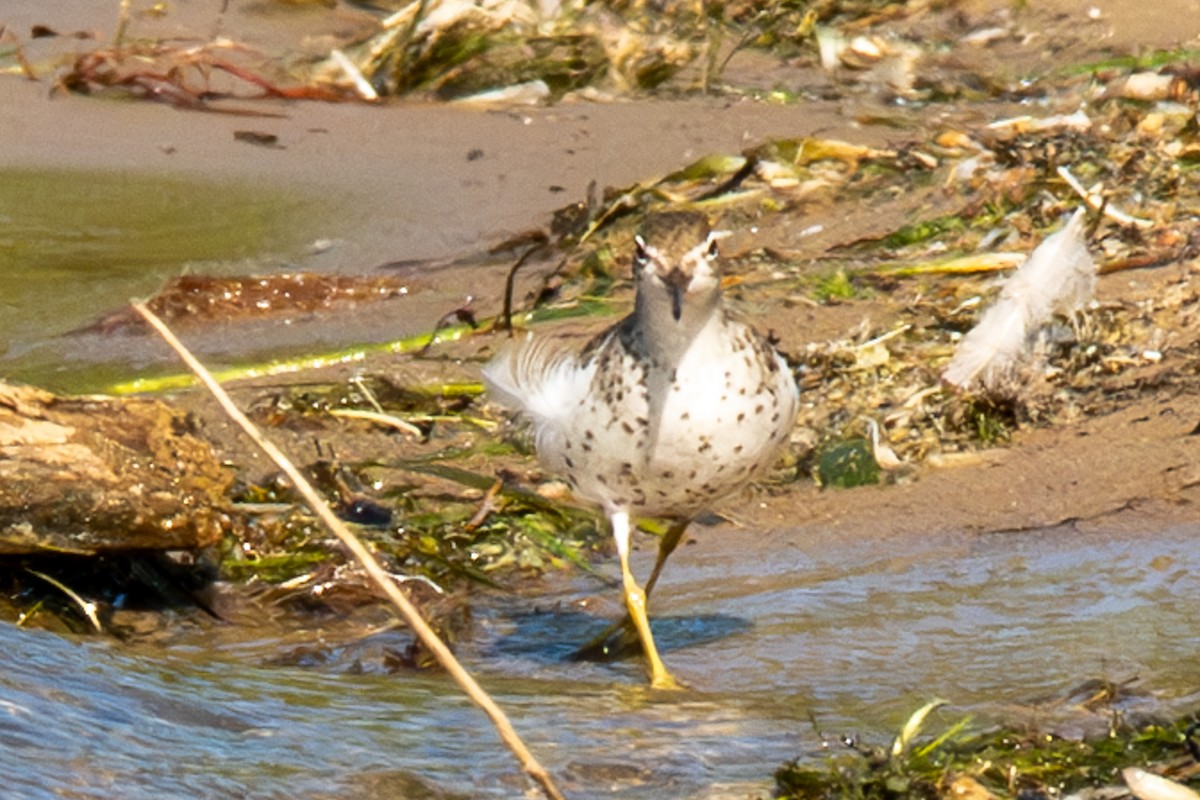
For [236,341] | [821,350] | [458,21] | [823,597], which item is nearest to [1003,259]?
[821,350]

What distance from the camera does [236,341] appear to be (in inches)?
276

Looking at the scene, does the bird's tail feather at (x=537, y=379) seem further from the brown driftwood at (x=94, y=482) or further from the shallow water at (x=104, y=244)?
the shallow water at (x=104, y=244)

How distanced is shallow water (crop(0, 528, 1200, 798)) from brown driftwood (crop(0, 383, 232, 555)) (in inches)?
11.6

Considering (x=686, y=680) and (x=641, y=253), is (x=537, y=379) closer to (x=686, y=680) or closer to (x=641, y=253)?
(x=641, y=253)

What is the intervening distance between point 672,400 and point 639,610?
546 millimetres

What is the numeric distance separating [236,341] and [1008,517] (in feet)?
9.69

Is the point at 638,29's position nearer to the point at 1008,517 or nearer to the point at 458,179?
the point at 458,179

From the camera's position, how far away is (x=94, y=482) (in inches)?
184

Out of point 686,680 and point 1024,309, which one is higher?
point 1024,309

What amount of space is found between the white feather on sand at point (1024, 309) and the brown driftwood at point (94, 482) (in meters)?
2.32

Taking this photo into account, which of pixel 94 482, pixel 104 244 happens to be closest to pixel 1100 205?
pixel 94 482

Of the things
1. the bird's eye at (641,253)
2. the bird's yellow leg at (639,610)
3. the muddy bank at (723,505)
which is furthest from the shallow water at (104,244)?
the bird's eye at (641,253)

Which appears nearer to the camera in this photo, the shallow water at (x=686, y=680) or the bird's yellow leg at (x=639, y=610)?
the shallow water at (x=686, y=680)

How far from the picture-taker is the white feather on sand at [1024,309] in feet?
19.3
